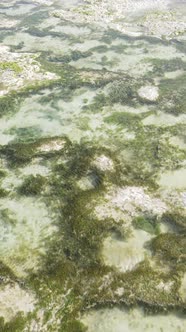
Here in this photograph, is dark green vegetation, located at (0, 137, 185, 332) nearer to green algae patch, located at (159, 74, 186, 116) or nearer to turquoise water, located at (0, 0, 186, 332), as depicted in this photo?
turquoise water, located at (0, 0, 186, 332)

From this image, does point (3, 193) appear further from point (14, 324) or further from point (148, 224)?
point (14, 324)

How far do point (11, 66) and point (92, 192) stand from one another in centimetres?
1582

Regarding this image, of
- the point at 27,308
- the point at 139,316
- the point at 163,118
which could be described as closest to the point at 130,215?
the point at 139,316

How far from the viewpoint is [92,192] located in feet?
55.5

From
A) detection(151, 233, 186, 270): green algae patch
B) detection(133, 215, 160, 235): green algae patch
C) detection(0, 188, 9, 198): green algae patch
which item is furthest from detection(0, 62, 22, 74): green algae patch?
detection(151, 233, 186, 270): green algae patch

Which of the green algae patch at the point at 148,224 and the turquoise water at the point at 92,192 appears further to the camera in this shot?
the green algae patch at the point at 148,224

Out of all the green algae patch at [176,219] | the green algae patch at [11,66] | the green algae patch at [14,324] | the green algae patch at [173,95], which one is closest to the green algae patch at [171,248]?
the green algae patch at [176,219]

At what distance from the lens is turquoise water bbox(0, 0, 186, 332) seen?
12.6 meters

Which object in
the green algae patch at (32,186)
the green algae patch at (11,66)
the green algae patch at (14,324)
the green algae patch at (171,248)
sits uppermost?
the green algae patch at (171,248)

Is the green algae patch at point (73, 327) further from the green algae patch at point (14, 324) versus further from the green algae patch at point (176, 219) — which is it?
the green algae patch at point (176, 219)

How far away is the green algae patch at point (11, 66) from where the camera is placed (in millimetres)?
28516

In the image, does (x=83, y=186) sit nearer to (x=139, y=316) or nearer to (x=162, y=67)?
(x=139, y=316)

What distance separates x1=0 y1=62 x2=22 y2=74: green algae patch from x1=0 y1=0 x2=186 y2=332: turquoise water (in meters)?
0.07

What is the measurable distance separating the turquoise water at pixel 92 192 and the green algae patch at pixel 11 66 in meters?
0.07
